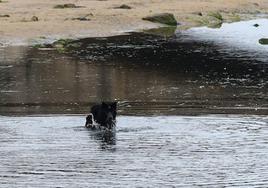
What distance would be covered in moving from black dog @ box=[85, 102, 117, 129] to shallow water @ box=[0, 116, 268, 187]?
0.86 ft

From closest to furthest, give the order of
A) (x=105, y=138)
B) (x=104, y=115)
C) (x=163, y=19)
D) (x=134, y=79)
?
(x=105, y=138), (x=104, y=115), (x=134, y=79), (x=163, y=19)

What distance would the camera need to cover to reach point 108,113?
1747 centimetres

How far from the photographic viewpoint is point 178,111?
2012 centimetres

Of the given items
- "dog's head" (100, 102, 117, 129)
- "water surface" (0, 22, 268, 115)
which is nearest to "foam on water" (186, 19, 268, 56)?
"water surface" (0, 22, 268, 115)

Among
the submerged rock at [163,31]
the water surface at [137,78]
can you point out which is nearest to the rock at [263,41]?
the water surface at [137,78]

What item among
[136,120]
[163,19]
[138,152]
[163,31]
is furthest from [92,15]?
[138,152]

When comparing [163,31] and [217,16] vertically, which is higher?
[217,16]

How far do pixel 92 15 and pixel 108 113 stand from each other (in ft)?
102

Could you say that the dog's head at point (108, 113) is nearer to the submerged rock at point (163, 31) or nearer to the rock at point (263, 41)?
the rock at point (263, 41)

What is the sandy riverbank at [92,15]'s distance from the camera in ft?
132

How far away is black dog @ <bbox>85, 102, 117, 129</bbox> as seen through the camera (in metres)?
17.5

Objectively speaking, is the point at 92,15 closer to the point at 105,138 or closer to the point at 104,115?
the point at 104,115

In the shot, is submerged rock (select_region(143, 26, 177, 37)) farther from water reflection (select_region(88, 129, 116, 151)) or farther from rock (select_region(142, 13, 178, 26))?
water reflection (select_region(88, 129, 116, 151))

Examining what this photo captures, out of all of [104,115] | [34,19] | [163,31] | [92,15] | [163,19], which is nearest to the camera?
[104,115]
